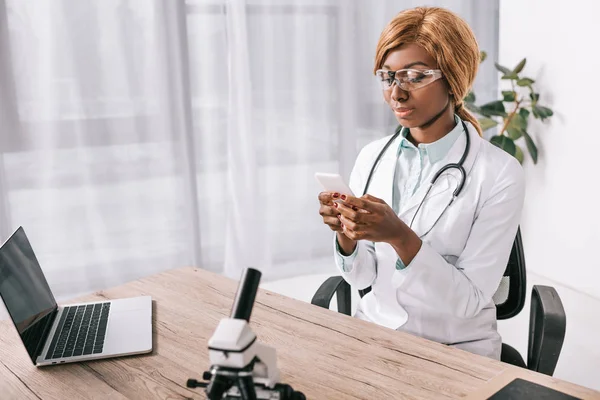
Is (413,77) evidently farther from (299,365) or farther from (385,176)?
(299,365)

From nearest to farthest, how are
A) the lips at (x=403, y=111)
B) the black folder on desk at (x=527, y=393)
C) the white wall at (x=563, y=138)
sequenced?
the black folder on desk at (x=527, y=393)
the lips at (x=403, y=111)
the white wall at (x=563, y=138)

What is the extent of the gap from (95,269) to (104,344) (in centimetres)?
205

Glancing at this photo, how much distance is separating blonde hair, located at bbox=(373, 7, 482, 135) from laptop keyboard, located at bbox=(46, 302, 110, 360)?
96cm

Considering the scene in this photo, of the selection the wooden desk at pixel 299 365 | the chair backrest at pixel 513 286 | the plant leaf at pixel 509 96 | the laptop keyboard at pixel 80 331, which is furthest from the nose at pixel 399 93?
the plant leaf at pixel 509 96

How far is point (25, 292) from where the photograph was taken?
136 cm

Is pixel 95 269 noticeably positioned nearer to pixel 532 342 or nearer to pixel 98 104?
pixel 98 104

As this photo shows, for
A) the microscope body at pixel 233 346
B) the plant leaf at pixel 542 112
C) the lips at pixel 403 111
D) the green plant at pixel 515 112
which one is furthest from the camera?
the green plant at pixel 515 112

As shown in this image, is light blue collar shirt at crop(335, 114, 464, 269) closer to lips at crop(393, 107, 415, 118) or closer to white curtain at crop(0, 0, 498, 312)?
lips at crop(393, 107, 415, 118)

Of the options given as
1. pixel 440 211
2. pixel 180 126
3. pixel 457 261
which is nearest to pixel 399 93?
pixel 440 211

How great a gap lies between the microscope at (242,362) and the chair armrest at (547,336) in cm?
78

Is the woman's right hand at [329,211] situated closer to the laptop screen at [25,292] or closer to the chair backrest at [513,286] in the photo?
the chair backrest at [513,286]

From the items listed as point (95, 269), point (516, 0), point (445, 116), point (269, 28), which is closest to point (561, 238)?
point (516, 0)

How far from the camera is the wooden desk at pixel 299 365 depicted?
119 centimetres

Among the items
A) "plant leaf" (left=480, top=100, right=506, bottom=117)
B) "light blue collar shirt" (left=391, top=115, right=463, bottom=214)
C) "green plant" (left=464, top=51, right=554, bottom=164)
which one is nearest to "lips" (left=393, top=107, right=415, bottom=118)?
"light blue collar shirt" (left=391, top=115, right=463, bottom=214)
